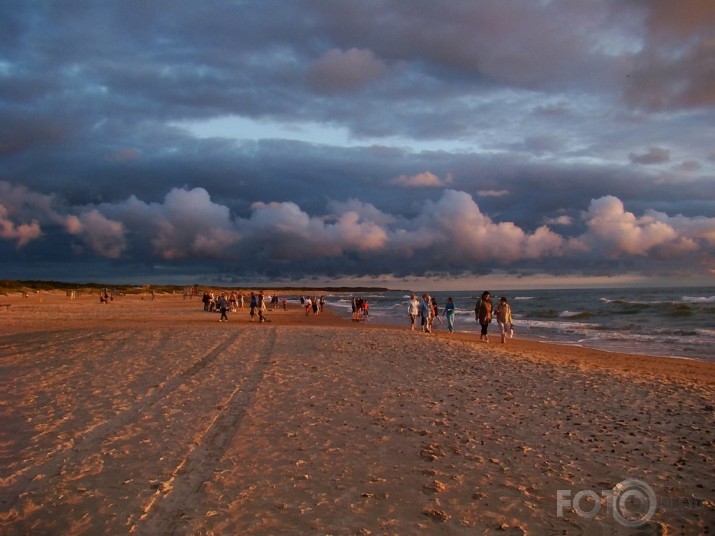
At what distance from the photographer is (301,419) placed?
9039 mm

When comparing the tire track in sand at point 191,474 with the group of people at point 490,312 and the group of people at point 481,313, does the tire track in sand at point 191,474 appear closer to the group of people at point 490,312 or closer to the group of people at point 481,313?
the group of people at point 481,313

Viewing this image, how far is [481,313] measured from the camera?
23.2m

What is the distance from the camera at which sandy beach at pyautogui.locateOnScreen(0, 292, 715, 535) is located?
17.9 feet

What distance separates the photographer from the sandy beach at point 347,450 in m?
5.45

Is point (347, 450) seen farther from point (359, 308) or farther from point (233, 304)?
point (233, 304)

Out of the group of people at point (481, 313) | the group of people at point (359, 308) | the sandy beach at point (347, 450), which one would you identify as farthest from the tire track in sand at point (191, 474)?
the group of people at point (359, 308)

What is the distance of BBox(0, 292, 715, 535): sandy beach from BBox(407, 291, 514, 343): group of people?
8.42 m

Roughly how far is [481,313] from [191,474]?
59.5 feet

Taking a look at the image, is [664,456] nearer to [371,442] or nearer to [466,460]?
[466,460]

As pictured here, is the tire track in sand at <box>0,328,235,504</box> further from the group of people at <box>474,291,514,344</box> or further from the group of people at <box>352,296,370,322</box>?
the group of people at <box>352,296,370,322</box>

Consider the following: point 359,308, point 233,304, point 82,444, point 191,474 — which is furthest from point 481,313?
point 233,304

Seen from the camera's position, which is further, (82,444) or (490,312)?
(490,312)

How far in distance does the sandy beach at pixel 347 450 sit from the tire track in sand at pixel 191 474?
29mm

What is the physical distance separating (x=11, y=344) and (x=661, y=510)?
70.3 feet
